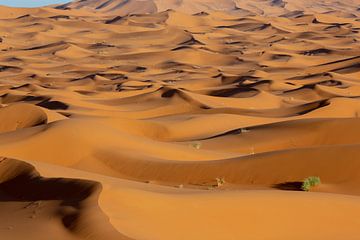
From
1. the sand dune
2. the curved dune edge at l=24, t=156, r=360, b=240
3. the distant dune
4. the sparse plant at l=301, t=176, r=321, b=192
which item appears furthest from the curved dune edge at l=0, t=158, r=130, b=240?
the distant dune

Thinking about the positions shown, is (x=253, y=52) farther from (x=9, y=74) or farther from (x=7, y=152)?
(x=7, y=152)

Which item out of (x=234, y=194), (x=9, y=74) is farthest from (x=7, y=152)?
(x=9, y=74)

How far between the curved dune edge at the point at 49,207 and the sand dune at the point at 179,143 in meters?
0.02

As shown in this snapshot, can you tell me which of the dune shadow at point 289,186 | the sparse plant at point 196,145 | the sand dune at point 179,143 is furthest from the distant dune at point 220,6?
the dune shadow at point 289,186

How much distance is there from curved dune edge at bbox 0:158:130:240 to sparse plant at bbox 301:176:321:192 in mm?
3692

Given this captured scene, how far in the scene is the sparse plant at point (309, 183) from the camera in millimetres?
10023

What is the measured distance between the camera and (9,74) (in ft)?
134

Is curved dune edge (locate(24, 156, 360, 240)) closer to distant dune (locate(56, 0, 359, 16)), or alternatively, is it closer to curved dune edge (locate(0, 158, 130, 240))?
curved dune edge (locate(0, 158, 130, 240))

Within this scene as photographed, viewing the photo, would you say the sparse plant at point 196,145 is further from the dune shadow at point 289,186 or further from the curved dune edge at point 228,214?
the curved dune edge at point 228,214

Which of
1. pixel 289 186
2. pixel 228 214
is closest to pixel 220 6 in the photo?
pixel 289 186

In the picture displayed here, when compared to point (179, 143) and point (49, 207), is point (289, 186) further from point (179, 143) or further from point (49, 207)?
point (179, 143)

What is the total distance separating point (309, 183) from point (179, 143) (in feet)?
20.8

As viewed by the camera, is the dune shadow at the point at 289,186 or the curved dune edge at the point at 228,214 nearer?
the curved dune edge at the point at 228,214

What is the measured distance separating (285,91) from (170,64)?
1495 cm
